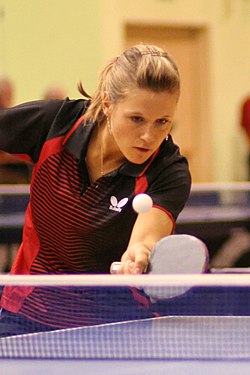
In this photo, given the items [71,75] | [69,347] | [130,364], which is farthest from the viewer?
[71,75]

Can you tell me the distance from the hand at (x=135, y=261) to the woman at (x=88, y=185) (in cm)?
5

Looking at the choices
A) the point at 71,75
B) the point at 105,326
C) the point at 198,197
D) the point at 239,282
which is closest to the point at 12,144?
the point at 105,326

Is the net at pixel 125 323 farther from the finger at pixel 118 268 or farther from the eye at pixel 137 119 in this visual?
the eye at pixel 137 119

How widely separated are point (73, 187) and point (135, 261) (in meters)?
0.43

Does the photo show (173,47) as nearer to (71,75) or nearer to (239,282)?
(71,75)

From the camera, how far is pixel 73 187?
110 inches

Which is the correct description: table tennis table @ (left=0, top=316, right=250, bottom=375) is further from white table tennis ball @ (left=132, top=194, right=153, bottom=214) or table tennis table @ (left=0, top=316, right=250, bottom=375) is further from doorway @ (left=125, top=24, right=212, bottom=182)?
doorway @ (left=125, top=24, right=212, bottom=182)

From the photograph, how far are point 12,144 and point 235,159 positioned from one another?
778cm

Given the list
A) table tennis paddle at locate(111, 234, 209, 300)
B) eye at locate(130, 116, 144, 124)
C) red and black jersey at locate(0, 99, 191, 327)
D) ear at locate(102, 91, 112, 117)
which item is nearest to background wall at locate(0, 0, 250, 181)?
red and black jersey at locate(0, 99, 191, 327)

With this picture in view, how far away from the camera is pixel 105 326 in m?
A: 2.58

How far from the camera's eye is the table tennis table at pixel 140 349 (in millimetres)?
2248

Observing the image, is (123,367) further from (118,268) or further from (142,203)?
(142,203)

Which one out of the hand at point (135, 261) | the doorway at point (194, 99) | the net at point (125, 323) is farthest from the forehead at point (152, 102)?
the doorway at point (194, 99)

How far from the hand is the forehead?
353 millimetres
